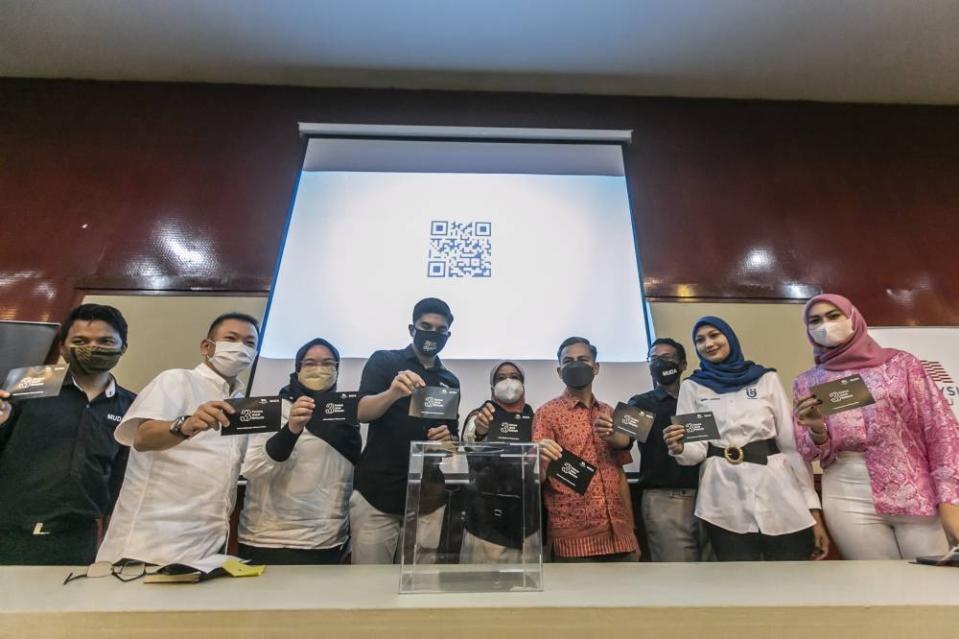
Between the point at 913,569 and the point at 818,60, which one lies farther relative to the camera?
the point at 818,60

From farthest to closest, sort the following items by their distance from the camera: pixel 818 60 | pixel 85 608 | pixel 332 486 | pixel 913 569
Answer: pixel 818 60 → pixel 332 486 → pixel 913 569 → pixel 85 608

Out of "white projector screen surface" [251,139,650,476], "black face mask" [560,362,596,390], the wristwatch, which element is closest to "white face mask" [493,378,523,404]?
"black face mask" [560,362,596,390]

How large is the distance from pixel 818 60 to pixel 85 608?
4.50m

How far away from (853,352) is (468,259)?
5.83 ft

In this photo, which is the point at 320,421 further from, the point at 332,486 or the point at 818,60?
the point at 818,60

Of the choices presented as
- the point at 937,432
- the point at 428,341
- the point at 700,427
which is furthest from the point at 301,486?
the point at 937,432

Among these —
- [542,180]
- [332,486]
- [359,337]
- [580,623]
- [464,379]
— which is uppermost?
[542,180]

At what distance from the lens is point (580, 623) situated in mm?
872

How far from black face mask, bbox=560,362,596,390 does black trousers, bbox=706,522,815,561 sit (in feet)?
2.23

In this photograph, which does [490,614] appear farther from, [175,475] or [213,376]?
[213,376]

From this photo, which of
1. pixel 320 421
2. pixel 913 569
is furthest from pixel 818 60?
pixel 320 421

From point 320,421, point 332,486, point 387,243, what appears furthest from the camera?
point 387,243

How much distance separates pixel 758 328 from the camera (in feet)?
9.19

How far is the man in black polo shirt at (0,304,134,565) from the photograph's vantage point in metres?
1.60
